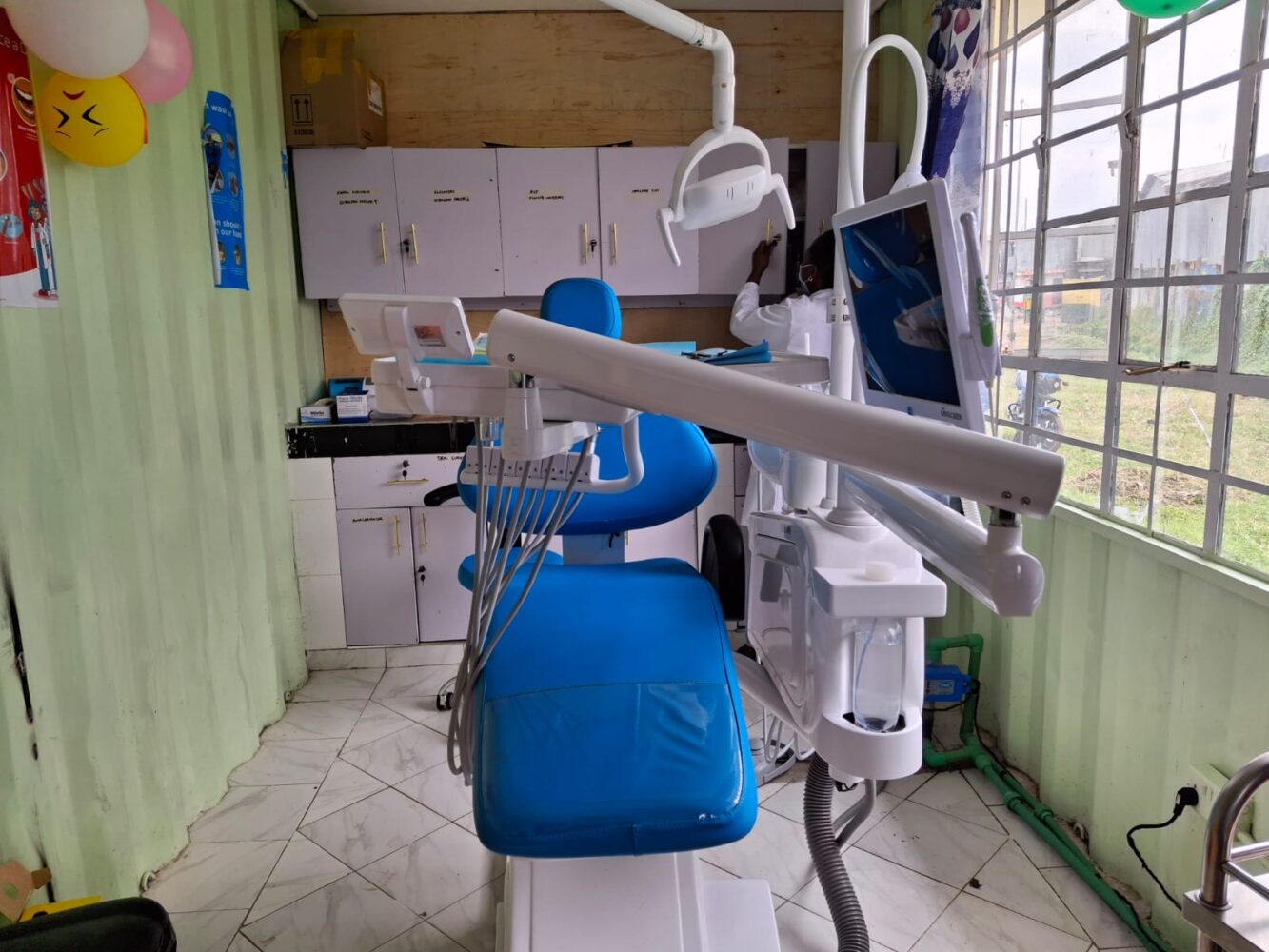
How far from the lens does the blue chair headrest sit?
67.6 inches

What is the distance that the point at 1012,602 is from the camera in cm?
74

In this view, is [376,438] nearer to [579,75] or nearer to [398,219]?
[398,219]

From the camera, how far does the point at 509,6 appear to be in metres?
3.58

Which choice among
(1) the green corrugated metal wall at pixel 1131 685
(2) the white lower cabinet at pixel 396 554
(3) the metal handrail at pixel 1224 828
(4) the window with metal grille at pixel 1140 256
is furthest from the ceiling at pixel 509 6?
(3) the metal handrail at pixel 1224 828

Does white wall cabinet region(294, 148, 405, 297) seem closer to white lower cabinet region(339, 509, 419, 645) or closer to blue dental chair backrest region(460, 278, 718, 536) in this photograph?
white lower cabinet region(339, 509, 419, 645)

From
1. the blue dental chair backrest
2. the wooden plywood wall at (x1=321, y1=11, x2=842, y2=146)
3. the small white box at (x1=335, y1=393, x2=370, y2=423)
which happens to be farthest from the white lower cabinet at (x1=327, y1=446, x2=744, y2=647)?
the wooden plywood wall at (x1=321, y1=11, x2=842, y2=146)

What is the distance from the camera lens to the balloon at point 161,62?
1.86 m

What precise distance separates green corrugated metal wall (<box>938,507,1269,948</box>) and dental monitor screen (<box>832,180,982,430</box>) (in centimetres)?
93

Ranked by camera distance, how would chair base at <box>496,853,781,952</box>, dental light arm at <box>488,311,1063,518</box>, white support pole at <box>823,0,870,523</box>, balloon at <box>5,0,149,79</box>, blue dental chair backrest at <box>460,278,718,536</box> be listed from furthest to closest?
blue dental chair backrest at <box>460,278,718,536</box> → balloon at <box>5,0,149,79</box> → white support pole at <box>823,0,870,523</box> → chair base at <box>496,853,781,952</box> → dental light arm at <box>488,311,1063,518</box>

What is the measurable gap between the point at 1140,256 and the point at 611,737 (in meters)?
1.77

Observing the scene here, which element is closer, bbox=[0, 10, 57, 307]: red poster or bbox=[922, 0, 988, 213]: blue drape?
bbox=[0, 10, 57, 307]: red poster

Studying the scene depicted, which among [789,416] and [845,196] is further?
[845,196]

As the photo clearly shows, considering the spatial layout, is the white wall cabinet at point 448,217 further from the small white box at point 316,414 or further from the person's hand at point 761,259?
the person's hand at point 761,259

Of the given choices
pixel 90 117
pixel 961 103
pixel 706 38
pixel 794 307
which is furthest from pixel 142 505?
pixel 961 103
